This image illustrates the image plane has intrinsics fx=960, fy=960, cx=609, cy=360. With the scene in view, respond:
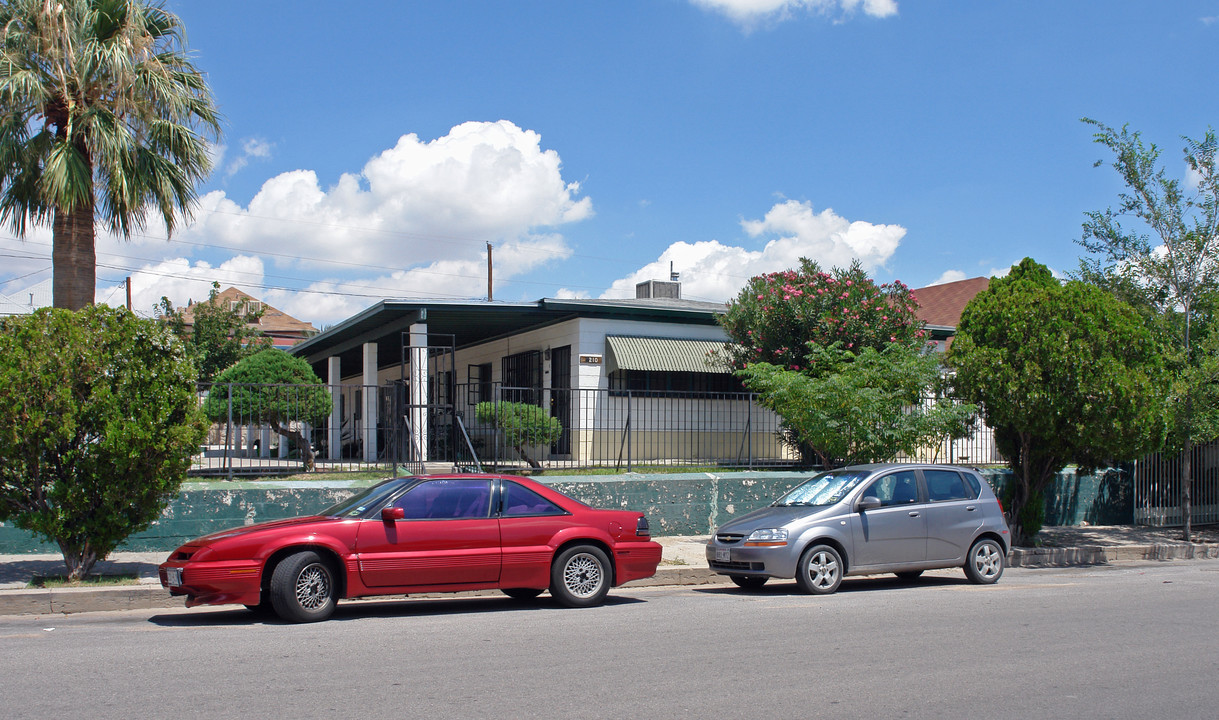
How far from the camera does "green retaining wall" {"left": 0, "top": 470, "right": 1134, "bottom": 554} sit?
12352mm

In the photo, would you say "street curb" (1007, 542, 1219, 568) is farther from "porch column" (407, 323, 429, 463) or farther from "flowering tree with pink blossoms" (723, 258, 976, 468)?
"porch column" (407, 323, 429, 463)

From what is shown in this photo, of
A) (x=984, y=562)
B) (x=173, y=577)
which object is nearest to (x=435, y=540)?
(x=173, y=577)

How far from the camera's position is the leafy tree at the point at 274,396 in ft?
46.2

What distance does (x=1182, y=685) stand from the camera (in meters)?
6.22

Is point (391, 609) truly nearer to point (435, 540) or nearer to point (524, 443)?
point (435, 540)

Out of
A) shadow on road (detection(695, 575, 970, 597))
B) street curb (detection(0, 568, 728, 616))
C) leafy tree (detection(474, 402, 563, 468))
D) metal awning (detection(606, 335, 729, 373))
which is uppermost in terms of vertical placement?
metal awning (detection(606, 335, 729, 373))

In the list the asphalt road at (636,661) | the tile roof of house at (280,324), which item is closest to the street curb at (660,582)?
the asphalt road at (636,661)

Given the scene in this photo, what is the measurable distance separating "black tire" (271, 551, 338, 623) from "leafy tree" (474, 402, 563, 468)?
749 cm

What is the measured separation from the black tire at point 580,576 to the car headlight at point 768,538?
195cm

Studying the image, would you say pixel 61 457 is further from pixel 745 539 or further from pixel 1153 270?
pixel 1153 270

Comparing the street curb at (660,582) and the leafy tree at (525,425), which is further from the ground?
the leafy tree at (525,425)

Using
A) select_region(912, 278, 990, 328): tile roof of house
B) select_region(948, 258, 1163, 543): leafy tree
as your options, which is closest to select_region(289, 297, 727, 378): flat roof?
select_region(948, 258, 1163, 543): leafy tree

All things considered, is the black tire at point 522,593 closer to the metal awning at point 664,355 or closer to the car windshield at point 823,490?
the car windshield at point 823,490

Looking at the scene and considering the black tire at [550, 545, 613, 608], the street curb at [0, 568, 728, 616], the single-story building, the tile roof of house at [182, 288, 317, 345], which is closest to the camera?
the street curb at [0, 568, 728, 616]
